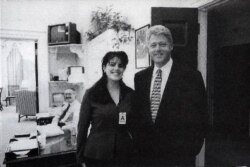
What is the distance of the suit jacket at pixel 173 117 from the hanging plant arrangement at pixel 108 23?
1.04 ft

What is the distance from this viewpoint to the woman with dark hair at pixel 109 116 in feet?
3.96

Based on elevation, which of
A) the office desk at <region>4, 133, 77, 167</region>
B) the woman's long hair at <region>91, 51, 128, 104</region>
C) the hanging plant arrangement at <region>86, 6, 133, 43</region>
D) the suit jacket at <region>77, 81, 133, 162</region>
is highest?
the hanging plant arrangement at <region>86, 6, 133, 43</region>

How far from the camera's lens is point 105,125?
1.21 metres

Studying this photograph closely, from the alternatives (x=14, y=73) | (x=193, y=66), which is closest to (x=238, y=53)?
(x=193, y=66)

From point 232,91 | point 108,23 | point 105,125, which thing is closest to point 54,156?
point 105,125

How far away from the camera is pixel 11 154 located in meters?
1.49

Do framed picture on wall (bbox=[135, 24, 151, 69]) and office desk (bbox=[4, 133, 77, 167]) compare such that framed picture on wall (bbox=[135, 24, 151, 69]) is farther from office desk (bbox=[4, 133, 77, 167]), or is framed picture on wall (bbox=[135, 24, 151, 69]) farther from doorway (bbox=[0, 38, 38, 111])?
doorway (bbox=[0, 38, 38, 111])

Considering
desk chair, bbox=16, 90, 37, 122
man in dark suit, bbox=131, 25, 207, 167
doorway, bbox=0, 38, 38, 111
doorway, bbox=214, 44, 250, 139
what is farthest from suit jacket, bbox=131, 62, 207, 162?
desk chair, bbox=16, 90, 37, 122

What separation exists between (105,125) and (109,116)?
5cm

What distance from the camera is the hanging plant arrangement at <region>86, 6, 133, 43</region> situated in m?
1.46

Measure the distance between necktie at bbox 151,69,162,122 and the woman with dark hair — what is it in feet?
0.43

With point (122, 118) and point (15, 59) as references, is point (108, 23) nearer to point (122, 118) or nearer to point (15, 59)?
point (122, 118)

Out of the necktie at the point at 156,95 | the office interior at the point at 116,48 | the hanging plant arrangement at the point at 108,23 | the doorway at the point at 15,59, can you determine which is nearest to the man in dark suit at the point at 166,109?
the necktie at the point at 156,95

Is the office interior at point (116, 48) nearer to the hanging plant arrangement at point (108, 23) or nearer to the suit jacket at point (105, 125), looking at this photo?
the hanging plant arrangement at point (108, 23)
